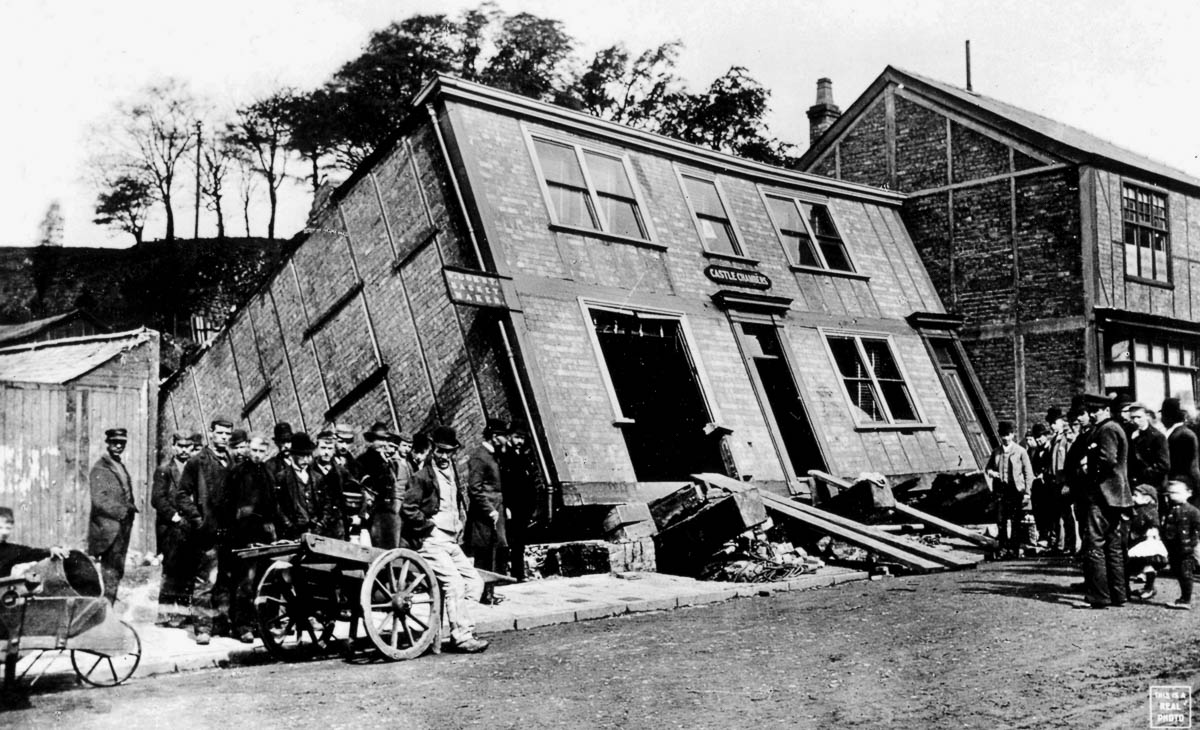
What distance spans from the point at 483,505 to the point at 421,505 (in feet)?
7.64

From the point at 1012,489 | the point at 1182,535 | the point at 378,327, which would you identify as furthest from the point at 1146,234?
the point at 378,327

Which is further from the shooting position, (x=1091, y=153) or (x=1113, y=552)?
(x=1091, y=153)

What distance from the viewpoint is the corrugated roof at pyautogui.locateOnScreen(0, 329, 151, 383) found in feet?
42.3

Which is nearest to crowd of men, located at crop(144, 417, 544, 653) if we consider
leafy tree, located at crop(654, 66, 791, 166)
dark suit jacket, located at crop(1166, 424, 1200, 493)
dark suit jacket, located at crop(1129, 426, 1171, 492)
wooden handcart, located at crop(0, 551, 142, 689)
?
wooden handcart, located at crop(0, 551, 142, 689)

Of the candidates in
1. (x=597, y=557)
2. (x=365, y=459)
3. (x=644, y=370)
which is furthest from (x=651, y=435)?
(x=365, y=459)

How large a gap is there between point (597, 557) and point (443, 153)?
578 centimetres

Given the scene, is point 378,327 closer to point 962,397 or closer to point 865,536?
point 865,536

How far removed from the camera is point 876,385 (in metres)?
17.7

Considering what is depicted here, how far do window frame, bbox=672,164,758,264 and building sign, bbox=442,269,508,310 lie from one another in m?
4.44

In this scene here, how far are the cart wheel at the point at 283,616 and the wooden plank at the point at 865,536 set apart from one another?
5850 millimetres

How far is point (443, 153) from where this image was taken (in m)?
13.9

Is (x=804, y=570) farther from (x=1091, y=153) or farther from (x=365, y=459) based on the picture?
(x=1091, y=153)

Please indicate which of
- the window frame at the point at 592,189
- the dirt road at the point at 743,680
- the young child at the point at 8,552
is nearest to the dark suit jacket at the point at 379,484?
the dirt road at the point at 743,680

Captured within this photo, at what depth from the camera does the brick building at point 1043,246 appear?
19.8 m
